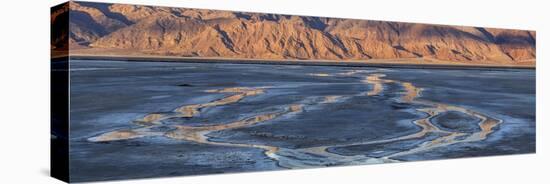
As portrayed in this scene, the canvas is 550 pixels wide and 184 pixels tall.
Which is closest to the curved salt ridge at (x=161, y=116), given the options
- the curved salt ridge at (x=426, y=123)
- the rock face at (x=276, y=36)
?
the rock face at (x=276, y=36)

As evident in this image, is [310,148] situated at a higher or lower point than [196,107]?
lower

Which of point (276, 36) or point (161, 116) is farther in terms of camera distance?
point (276, 36)

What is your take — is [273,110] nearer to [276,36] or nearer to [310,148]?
[310,148]

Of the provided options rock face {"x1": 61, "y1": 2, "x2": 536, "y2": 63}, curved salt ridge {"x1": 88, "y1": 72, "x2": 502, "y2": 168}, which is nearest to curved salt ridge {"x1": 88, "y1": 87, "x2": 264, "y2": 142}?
curved salt ridge {"x1": 88, "y1": 72, "x2": 502, "y2": 168}

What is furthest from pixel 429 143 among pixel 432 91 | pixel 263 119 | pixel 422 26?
pixel 263 119

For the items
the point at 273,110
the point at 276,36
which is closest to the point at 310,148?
the point at 273,110

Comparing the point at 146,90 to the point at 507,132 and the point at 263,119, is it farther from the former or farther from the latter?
the point at 507,132

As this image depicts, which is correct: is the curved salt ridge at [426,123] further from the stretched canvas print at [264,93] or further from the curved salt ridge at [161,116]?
the curved salt ridge at [161,116]
